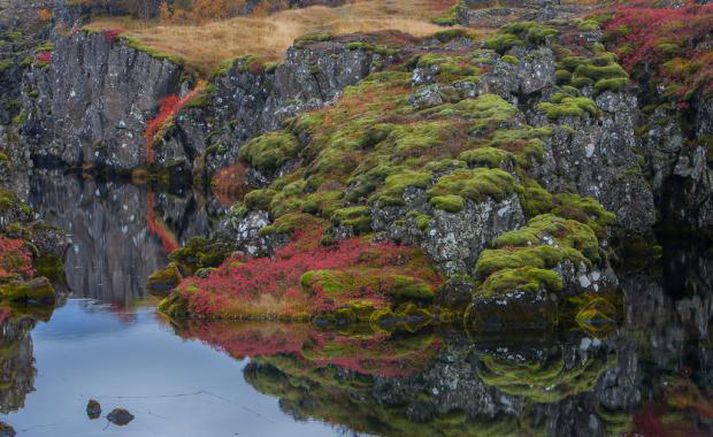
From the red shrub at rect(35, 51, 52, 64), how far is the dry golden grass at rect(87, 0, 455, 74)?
11.7 metres

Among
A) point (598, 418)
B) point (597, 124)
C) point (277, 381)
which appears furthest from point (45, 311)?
point (597, 124)

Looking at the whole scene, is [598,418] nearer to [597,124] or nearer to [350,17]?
[597,124]

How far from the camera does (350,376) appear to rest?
1635 inches

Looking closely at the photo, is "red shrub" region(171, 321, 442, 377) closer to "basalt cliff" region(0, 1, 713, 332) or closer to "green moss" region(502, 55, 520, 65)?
"basalt cliff" region(0, 1, 713, 332)

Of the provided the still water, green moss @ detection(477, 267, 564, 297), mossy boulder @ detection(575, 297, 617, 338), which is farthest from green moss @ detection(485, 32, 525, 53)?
green moss @ detection(477, 267, 564, 297)

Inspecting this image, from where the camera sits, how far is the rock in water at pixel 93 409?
1420 inches

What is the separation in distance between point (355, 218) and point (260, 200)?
10.4 m

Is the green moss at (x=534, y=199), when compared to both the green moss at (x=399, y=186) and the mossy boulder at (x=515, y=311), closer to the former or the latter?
the green moss at (x=399, y=186)

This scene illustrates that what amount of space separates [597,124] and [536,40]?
14.5m

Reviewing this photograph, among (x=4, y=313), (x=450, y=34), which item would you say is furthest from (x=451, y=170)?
(x=450, y=34)

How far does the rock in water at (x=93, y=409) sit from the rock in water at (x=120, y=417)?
49 cm

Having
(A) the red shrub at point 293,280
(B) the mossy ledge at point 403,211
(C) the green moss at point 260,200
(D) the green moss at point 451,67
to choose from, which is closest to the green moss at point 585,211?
(B) the mossy ledge at point 403,211

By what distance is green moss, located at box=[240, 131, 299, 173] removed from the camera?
7725 cm

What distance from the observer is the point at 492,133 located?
6438 cm
